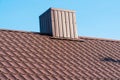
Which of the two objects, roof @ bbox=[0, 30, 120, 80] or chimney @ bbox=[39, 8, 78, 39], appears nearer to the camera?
roof @ bbox=[0, 30, 120, 80]

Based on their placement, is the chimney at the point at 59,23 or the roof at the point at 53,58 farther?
the chimney at the point at 59,23

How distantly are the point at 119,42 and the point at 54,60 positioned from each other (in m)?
5.25

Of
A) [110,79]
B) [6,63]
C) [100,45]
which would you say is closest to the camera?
[6,63]

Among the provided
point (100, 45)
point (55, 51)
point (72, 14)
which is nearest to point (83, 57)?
point (55, 51)

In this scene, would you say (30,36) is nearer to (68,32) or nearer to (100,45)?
(68,32)

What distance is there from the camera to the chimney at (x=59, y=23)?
15.1 meters

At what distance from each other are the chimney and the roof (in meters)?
0.50

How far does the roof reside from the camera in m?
10.8

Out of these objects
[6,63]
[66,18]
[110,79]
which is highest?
[66,18]

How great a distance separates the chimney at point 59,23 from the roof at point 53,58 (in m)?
0.50

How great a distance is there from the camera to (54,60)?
478 inches

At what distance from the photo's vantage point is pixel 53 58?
1230cm

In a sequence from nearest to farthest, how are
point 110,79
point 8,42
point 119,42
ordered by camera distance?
point 110,79, point 8,42, point 119,42

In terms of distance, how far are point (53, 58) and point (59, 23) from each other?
334 cm
